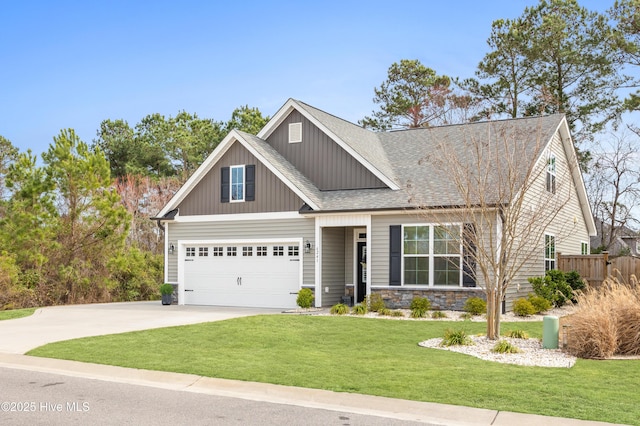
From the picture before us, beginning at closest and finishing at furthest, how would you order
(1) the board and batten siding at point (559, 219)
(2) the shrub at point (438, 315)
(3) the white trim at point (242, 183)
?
1. (2) the shrub at point (438, 315)
2. (1) the board and batten siding at point (559, 219)
3. (3) the white trim at point (242, 183)

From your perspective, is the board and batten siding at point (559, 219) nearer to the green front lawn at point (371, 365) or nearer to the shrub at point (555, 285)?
the shrub at point (555, 285)

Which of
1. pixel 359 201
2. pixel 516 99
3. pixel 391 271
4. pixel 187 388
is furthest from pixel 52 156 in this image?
pixel 516 99

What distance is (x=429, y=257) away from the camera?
62.6 ft

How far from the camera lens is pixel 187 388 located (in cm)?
906

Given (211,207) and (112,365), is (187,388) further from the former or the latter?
(211,207)

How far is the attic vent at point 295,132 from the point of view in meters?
23.0

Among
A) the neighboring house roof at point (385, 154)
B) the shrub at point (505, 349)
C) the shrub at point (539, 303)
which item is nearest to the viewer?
the shrub at point (505, 349)

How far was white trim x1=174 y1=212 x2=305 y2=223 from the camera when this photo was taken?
21.2 m

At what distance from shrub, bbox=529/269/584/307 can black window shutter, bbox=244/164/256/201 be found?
9418 millimetres

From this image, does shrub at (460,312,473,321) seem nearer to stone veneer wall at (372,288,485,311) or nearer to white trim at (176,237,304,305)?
stone veneer wall at (372,288,485,311)

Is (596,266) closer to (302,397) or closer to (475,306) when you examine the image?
(475,306)

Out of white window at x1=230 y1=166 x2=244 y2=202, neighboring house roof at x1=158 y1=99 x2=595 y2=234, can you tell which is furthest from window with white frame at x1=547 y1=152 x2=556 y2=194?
white window at x1=230 y1=166 x2=244 y2=202

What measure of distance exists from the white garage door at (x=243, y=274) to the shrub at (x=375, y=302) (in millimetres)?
2905

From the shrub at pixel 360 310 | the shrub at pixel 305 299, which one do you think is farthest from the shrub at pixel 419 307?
the shrub at pixel 305 299
